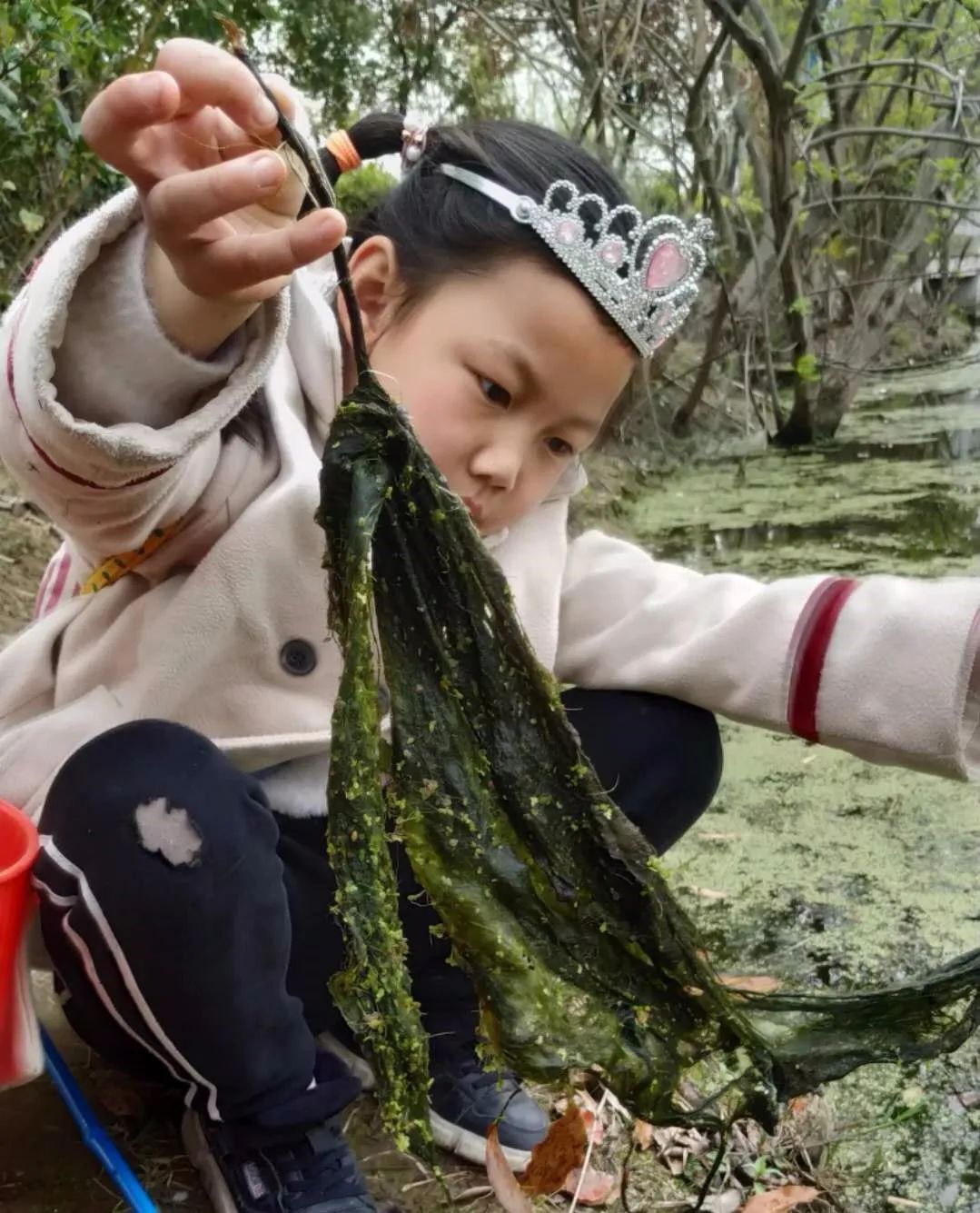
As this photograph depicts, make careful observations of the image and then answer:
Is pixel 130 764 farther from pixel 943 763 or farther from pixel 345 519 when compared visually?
pixel 943 763

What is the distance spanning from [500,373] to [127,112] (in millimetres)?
458

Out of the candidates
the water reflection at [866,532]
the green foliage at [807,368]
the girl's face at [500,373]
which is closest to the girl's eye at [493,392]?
the girl's face at [500,373]

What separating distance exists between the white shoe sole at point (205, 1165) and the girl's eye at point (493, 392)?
0.80 metres

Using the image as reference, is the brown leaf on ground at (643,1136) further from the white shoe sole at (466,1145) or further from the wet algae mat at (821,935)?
the white shoe sole at (466,1145)

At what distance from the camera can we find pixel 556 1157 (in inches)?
42.3

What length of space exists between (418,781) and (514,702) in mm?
99

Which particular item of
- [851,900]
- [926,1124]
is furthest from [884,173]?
[926,1124]

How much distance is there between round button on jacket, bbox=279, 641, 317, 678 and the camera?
123cm

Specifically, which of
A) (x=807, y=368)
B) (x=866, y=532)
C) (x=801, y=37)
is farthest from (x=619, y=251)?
(x=807, y=368)

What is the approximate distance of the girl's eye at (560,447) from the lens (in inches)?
49.3

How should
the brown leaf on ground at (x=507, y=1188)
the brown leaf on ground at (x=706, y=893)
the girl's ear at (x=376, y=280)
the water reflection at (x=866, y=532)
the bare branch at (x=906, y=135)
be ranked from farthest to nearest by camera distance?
the bare branch at (x=906, y=135), the water reflection at (x=866, y=532), the brown leaf on ground at (x=706, y=893), the girl's ear at (x=376, y=280), the brown leaf on ground at (x=507, y=1188)

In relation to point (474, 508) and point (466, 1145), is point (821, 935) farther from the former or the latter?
point (474, 508)

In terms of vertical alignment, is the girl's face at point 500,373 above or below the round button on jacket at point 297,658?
above

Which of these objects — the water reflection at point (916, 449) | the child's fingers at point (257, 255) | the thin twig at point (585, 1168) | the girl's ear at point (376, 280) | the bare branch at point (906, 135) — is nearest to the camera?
the child's fingers at point (257, 255)
